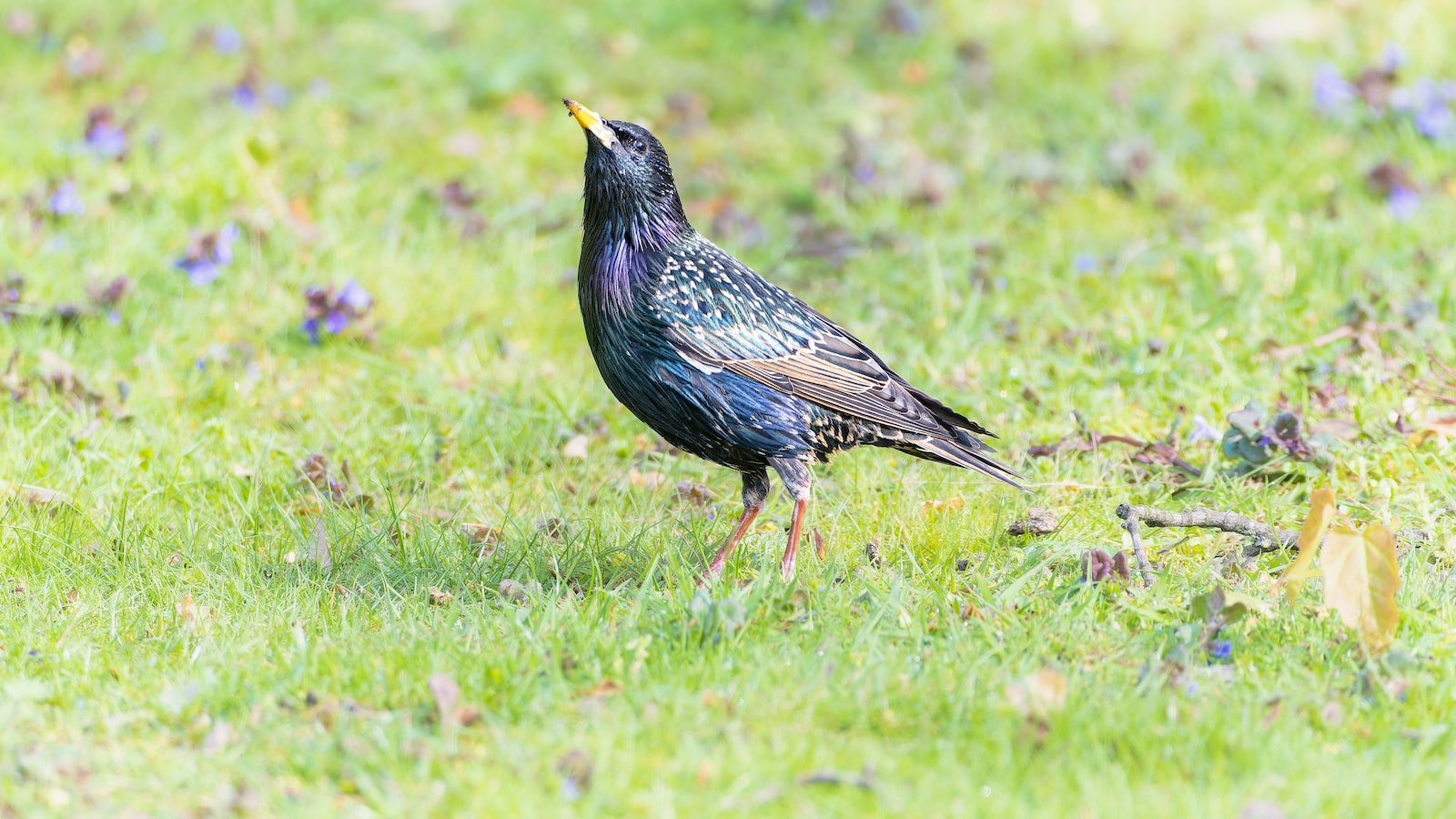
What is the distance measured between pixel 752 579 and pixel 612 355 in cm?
80

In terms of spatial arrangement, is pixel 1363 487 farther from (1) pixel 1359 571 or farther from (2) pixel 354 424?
(2) pixel 354 424

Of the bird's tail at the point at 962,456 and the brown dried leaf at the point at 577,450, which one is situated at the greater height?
the bird's tail at the point at 962,456

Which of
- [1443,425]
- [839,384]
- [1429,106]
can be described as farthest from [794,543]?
[1429,106]

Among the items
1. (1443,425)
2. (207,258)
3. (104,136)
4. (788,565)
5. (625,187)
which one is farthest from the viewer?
(104,136)

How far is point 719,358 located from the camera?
14.9 feet

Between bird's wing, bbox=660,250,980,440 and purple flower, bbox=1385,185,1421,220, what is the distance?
3.06 m

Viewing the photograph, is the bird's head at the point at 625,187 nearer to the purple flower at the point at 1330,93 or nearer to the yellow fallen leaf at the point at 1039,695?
the yellow fallen leaf at the point at 1039,695

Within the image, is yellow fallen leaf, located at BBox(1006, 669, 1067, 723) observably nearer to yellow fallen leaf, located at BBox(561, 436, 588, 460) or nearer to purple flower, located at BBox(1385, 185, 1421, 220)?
yellow fallen leaf, located at BBox(561, 436, 588, 460)

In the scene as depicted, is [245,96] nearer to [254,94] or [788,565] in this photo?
[254,94]

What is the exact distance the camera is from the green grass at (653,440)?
11.0ft

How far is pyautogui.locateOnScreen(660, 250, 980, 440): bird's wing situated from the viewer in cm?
454

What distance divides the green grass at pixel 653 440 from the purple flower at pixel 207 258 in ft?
0.29

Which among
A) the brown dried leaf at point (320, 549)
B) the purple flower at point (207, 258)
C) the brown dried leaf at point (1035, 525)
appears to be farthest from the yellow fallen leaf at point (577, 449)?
the purple flower at point (207, 258)

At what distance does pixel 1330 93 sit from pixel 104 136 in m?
5.92
